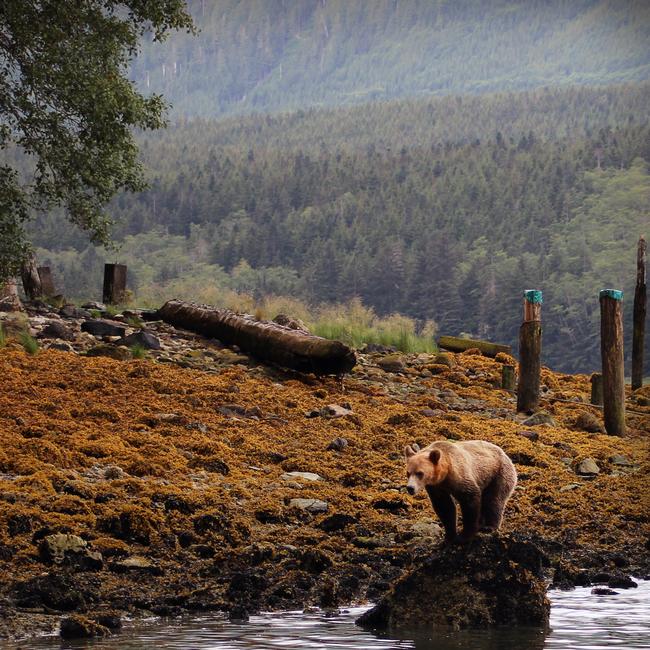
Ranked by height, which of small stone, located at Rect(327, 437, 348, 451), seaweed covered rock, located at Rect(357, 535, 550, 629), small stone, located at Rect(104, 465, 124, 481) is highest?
small stone, located at Rect(327, 437, 348, 451)

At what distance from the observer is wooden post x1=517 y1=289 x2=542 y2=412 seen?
18.8 metres

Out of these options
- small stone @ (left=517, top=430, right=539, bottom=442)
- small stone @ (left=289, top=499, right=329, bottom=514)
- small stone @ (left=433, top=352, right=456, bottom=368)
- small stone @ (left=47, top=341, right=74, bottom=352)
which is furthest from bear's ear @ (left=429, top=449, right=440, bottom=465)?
small stone @ (left=433, top=352, right=456, bottom=368)

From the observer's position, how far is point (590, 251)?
135m

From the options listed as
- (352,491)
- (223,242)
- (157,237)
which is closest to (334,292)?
(223,242)

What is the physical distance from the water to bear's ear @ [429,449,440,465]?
1149 mm

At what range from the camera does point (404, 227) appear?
13850 centimetres

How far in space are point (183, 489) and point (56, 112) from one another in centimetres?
1194

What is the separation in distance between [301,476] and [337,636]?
15.5ft

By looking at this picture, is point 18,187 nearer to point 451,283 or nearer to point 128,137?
point 128,137

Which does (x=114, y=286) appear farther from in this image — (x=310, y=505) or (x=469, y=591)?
(x=469, y=591)

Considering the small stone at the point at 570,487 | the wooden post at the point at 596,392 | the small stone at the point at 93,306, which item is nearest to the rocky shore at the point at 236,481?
the small stone at the point at 570,487

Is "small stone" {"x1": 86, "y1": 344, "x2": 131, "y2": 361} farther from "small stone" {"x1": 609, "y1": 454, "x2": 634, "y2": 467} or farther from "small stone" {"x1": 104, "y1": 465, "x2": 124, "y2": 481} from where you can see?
"small stone" {"x1": 609, "y1": 454, "x2": 634, "y2": 467}

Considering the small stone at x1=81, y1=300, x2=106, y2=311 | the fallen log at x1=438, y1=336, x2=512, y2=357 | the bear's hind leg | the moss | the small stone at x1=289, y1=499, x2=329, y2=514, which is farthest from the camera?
the fallen log at x1=438, y1=336, x2=512, y2=357

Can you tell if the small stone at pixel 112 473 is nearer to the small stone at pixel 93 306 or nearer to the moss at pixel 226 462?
the moss at pixel 226 462
